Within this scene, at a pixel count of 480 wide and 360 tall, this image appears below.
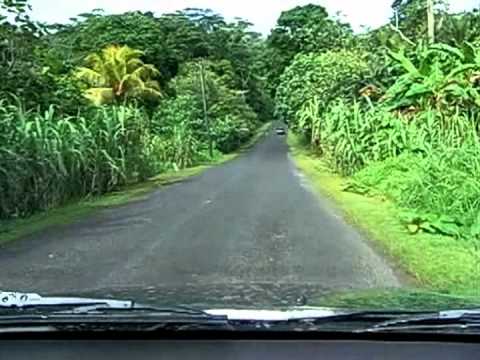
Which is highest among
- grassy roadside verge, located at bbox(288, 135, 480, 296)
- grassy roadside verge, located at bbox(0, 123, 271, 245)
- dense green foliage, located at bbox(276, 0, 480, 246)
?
dense green foliage, located at bbox(276, 0, 480, 246)

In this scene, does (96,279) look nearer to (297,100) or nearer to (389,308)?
A: (389,308)

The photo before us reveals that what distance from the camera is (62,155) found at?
1995cm

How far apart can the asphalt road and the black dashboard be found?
0.91 metres

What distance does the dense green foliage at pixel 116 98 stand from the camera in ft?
61.4

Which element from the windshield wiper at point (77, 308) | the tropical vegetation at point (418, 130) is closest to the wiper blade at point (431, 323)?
the windshield wiper at point (77, 308)

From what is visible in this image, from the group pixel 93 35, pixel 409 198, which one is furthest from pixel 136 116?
pixel 93 35

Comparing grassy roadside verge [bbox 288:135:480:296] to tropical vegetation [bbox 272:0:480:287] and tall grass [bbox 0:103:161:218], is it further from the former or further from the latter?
tall grass [bbox 0:103:161:218]

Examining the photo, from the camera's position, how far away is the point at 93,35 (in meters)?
67.7

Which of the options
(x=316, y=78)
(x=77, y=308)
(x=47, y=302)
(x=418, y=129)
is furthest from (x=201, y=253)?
(x=316, y=78)

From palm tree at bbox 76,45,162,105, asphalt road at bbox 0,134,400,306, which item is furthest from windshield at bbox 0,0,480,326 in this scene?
palm tree at bbox 76,45,162,105

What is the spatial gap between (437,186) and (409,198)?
124 centimetres

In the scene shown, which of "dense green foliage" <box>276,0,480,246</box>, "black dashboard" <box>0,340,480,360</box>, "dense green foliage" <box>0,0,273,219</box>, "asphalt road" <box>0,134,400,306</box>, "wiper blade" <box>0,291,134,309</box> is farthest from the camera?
"dense green foliage" <box>0,0,273,219</box>

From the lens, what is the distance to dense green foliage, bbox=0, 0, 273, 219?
61.4 ft

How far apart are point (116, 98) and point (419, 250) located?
133 feet
